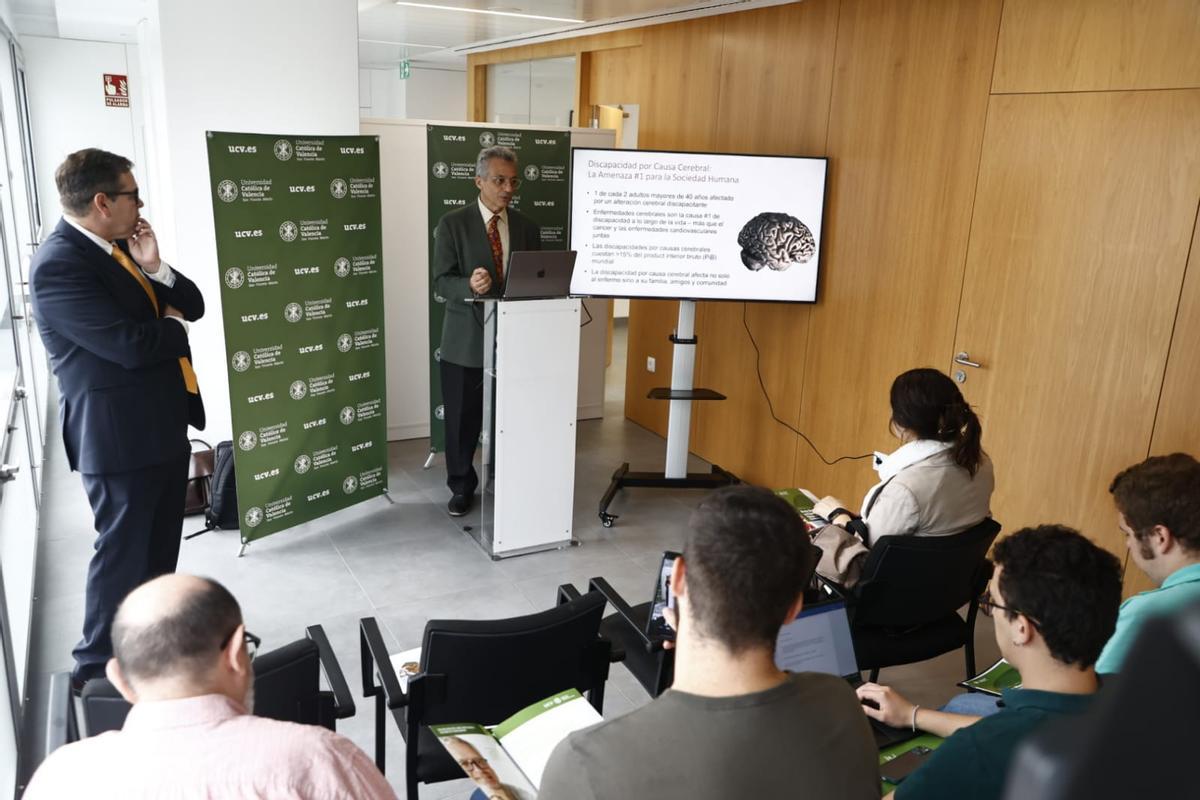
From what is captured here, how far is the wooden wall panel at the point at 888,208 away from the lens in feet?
13.8

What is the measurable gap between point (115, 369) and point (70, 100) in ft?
29.1

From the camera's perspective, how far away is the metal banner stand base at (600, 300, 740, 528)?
498 cm

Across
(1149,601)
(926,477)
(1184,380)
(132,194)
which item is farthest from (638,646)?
(1184,380)

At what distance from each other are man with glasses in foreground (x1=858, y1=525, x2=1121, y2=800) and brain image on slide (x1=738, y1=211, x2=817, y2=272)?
317 cm

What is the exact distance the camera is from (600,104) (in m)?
7.16

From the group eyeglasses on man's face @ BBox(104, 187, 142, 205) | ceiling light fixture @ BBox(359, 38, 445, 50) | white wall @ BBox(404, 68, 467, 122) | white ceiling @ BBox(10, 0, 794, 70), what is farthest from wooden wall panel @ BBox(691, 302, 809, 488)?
white wall @ BBox(404, 68, 467, 122)

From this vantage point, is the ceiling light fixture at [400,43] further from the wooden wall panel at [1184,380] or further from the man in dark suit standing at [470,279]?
the wooden wall panel at [1184,380]

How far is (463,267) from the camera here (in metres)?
4.69

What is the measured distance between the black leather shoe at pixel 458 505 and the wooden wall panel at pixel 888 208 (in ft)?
6.43

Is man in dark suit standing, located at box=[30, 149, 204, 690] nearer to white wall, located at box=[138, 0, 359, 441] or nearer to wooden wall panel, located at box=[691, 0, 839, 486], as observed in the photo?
white wall, located at box=[138, 0, 359, 441]

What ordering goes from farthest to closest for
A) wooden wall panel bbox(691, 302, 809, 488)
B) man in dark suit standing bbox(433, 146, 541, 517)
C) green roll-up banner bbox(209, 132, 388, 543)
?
wooden wall panel bbox(691, 302, 809, 488)
man in dark suit standing bbox(433, 146, 541, 517)
green roll-up banner bbox(209, 132, 388, 543)

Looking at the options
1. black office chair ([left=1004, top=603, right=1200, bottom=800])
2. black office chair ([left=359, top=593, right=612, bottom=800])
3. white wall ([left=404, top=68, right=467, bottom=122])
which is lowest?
black office chair ([left=359, top=593, right=612, bottom=800])

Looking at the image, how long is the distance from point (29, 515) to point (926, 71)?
14.9ft

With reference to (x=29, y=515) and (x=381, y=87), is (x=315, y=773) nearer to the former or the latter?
(x=29, y=515)
